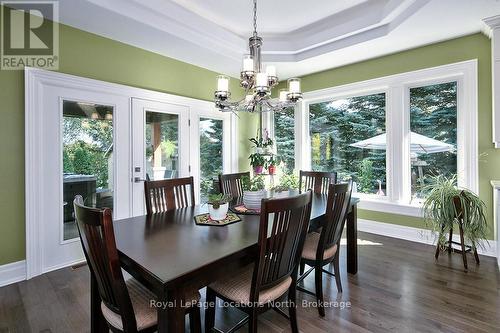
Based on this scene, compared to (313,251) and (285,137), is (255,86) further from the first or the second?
(285,137)

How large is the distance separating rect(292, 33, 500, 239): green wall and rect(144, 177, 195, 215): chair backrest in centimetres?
310

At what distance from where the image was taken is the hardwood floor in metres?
1.91

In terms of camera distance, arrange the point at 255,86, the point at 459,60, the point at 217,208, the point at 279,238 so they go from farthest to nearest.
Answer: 1. the point at 459,60
2. the point at 255,86
3. the point at 217,208
4. the point at 279,238

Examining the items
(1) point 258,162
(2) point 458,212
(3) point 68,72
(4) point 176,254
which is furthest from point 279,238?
(1) point 258,162

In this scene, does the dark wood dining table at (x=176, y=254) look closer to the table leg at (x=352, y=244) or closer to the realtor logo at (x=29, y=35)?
the table leg at (x=352, y=244)

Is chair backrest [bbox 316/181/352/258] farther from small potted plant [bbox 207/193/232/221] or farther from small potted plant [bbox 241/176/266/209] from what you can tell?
small potted plant [bbox 207/193/232/221]

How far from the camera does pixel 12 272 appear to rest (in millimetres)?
2598

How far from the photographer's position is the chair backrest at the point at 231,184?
298cm

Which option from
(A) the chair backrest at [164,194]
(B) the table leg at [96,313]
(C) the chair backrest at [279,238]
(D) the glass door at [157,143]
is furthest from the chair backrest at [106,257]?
(D) the glass door at [157,143]

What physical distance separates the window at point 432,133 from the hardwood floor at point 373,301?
1.22 meters

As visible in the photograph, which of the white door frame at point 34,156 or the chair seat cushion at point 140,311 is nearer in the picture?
the chair seat cushion at point 140,311

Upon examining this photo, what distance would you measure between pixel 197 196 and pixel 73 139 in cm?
194

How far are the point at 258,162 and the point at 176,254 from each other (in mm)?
3661

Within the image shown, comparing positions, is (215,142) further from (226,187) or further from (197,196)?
(226,187)
